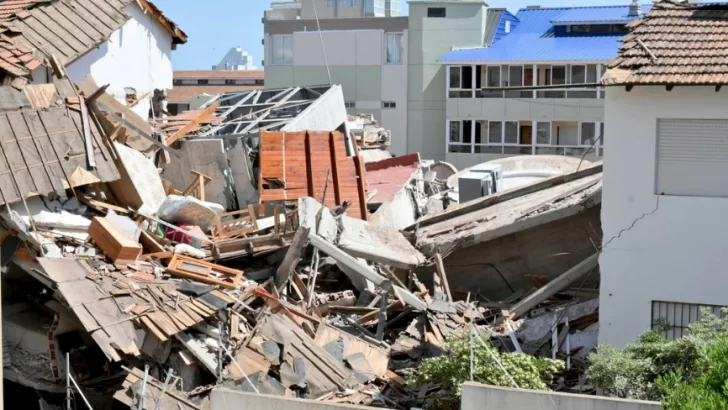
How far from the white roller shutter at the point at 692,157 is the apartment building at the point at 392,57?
3016cm

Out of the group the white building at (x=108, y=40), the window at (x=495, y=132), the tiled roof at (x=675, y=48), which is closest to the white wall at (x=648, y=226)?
the tiled roof at (x=675, y=48)

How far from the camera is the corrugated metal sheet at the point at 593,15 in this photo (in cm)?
4181

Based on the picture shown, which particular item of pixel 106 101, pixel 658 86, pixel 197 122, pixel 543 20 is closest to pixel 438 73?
pixel 543 20

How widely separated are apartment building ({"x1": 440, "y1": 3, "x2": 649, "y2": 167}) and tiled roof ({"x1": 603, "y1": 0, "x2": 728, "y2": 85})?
24.2 m

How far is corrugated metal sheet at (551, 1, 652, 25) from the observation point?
41.8 m

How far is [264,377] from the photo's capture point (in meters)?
14.2

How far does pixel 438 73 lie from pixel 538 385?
32441 millimetres

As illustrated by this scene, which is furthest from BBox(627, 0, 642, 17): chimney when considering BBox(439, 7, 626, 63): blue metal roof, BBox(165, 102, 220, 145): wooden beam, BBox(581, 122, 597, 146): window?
BBox(165, 102, 220, 145): wooden beam

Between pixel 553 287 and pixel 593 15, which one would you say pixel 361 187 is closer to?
pixel 553 287

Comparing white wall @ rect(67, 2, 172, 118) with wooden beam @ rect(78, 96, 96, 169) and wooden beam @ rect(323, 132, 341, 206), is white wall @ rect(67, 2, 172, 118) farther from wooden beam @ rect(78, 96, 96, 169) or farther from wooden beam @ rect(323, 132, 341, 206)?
wooden beam @ rect(323, 132, 341, 206)

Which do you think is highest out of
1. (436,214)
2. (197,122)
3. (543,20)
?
(543,20)

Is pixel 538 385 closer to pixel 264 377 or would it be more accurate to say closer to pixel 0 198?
pixel 264 377

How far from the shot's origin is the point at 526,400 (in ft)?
35.7

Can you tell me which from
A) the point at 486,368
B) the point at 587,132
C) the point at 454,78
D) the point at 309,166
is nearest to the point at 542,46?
the point at 454,78
